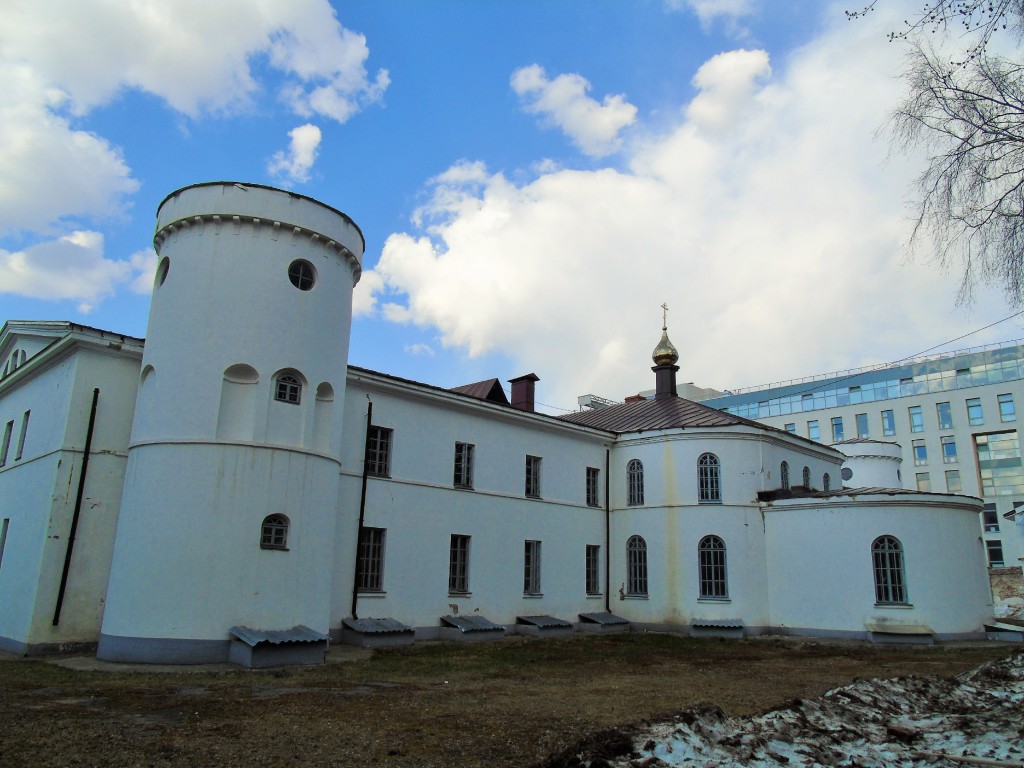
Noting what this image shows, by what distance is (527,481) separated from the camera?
24562 mm

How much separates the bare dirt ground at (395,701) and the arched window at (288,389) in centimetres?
552

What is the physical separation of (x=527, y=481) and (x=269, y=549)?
1079 cm

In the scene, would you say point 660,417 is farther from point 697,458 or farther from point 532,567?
point 532,567

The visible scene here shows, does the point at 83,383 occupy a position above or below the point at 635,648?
above

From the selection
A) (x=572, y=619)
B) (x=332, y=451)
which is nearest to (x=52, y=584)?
(x=332, y=451)

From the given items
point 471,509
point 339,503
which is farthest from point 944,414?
point 339,503

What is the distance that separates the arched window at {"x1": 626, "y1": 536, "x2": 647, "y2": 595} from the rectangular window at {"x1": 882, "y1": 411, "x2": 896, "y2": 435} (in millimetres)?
42522

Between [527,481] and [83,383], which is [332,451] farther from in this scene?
[527,481]

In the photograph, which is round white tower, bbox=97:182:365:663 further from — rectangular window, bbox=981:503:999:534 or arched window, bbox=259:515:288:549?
rectangular window, bbox=981:503:999:534

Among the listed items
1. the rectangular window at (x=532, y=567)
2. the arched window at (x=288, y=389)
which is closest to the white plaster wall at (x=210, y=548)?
the arched window at (x=288, y=389)

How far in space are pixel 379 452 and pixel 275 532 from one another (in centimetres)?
498

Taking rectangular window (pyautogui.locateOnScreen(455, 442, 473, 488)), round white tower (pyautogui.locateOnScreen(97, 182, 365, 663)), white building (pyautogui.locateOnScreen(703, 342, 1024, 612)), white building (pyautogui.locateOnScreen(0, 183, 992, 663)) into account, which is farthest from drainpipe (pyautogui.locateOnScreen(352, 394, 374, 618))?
white building (pyautogui.locateOnScreen(703, 342, 1024, 612))

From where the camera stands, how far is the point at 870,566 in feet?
72.0

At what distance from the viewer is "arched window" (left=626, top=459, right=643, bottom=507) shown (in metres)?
26.6
